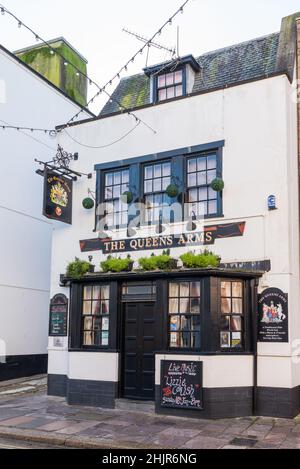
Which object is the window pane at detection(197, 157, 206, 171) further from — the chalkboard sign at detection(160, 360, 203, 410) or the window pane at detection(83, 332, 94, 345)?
the window pane at detection(83, 332, 94, 345)

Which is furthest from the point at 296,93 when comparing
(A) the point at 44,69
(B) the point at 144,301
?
(A) the point at 44,69

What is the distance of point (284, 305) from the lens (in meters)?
10.9

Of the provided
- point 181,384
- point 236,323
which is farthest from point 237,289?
point 181,384

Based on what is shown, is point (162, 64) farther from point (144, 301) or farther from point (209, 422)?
point (209, 422)

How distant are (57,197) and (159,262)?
3.45 meters

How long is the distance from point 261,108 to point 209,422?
7047mm

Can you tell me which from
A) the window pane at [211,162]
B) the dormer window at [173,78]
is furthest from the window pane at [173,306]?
the dormer window at [173,78]

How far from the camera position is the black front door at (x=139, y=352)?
11992mm

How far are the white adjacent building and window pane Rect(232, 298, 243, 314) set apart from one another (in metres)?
8.24

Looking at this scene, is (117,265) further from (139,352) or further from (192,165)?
(192,165)

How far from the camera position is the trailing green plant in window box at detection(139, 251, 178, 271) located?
461 inches

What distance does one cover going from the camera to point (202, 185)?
40.6 feet

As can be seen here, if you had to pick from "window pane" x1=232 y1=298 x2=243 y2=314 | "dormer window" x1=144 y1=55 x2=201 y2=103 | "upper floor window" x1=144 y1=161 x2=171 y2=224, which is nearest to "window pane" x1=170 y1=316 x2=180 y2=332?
"window pane" x1=232 y1=298 x2=243 y2=314

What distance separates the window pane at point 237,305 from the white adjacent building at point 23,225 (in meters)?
8.24
